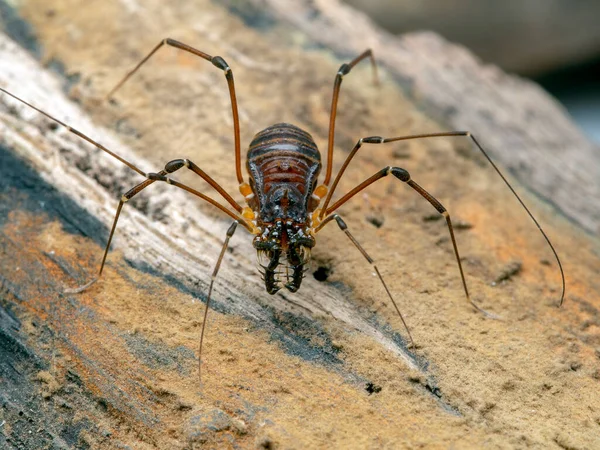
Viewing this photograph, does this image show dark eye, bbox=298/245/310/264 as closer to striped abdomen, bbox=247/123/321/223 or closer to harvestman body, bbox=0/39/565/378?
harvestman body, bbox=0/39/565/378

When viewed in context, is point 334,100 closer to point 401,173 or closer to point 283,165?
point 283,165

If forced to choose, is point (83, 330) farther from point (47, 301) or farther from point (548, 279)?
point (548, 279)

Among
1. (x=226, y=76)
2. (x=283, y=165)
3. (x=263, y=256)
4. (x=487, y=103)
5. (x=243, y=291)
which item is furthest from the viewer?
(x=487, y=103)

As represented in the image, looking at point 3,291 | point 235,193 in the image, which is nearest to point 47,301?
point 3,291

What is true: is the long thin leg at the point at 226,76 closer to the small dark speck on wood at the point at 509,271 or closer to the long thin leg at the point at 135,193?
the long thin leg at the point at 135,193

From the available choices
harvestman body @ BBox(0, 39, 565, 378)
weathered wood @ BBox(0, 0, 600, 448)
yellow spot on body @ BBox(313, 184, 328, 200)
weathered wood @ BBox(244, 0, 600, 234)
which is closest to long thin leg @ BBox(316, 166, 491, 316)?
harvestman body @ BBox(0, 39, 565, 378)

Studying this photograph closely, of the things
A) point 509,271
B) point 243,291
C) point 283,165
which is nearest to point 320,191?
point 283,165
